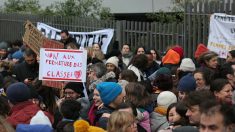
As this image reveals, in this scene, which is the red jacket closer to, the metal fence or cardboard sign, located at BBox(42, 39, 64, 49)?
cardboard sign, located at BBox(42, 39, 64, 49)

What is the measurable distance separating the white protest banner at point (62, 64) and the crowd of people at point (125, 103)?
0.23 metres

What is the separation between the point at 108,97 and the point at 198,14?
707 cm

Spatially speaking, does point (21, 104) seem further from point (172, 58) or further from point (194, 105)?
point (172, 58)

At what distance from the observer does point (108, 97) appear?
20.5 feet

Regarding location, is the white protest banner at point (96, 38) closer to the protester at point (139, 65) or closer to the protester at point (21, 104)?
the protester at point (139, 65)

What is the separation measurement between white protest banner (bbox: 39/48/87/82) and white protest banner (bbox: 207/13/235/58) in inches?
152

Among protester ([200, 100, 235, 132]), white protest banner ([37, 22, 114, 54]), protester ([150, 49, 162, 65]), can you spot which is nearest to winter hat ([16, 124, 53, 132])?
protester ([200, 100, 235, 132])

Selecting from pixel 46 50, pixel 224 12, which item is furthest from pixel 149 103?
pixel 224 12

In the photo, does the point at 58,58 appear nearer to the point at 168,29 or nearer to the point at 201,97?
the point at 201,97

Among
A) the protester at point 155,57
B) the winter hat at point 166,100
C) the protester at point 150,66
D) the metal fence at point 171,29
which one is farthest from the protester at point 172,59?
the winter hat at point 166,100

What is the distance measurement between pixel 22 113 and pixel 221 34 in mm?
6566

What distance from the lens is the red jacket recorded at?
19.8 ft

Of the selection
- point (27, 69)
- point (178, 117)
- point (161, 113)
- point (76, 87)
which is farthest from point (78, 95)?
point (27, 69)

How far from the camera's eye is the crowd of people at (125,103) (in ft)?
16.9
